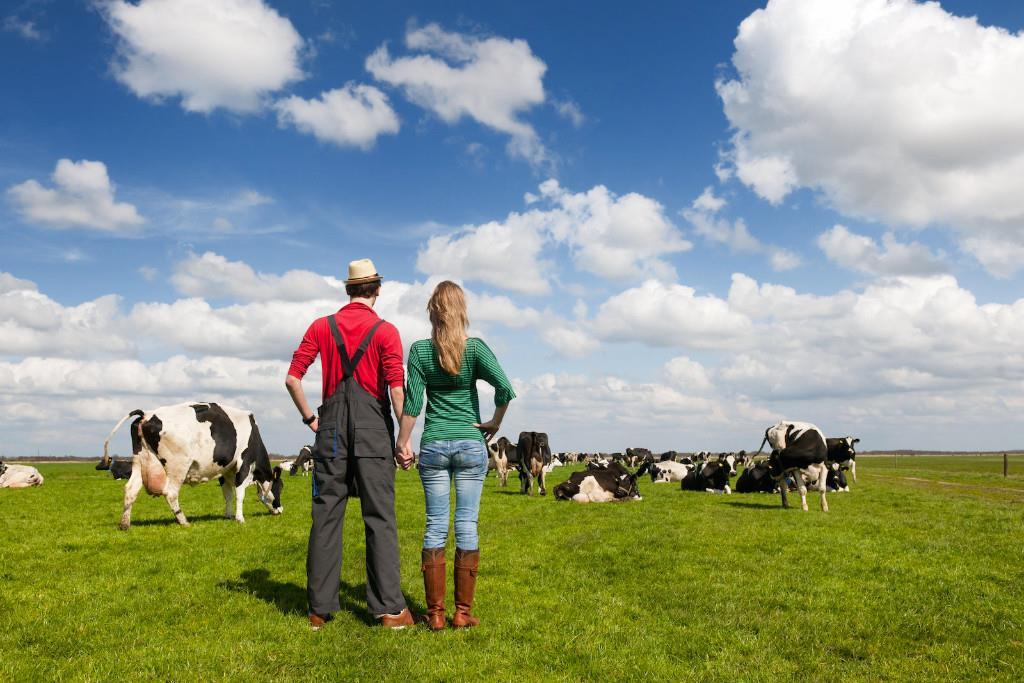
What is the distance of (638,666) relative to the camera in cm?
634

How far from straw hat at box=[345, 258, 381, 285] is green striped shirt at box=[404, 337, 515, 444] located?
3.66ft

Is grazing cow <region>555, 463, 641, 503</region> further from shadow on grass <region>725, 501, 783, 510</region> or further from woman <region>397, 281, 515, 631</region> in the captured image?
woman <region>397, 281, 515, 631</region>

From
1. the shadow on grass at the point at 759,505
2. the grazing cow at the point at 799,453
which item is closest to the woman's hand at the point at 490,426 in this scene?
the grazing cow at the point at 799,453

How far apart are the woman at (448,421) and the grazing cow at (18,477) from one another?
33.3 metres

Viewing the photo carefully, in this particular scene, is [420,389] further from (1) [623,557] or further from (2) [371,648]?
(1) [623,557]

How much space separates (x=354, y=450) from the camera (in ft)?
23.4

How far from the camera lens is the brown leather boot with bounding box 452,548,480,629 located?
707cm

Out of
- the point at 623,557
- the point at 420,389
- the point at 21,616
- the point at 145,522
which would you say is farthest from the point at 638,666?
the point at 145,522

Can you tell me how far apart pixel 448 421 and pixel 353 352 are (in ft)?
4.31

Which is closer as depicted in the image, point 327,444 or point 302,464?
point 327,444

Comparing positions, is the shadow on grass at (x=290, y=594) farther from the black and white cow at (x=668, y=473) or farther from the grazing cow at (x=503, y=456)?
the black and white cow at (x=668, y=473)

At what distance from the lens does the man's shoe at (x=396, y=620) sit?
712cm

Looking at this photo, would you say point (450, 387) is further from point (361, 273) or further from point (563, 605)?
point (563, 605)

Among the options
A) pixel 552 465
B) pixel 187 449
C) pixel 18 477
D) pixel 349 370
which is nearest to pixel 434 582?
pixel 349 370
